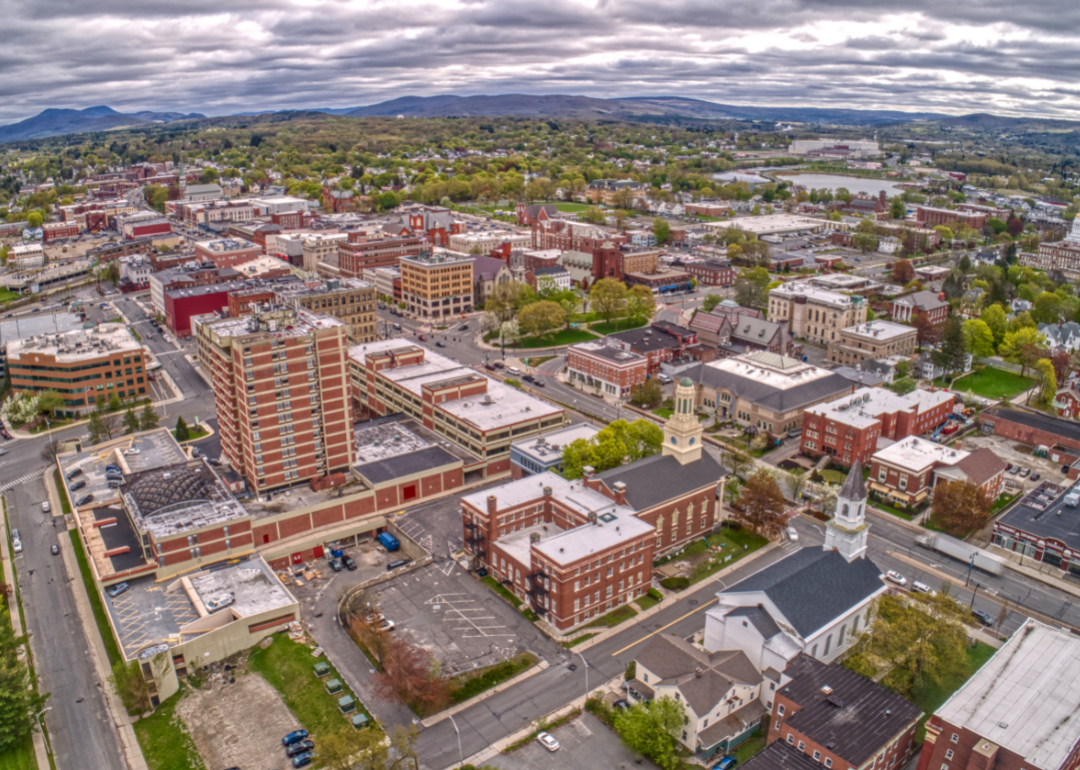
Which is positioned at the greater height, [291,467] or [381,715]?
[291,467]

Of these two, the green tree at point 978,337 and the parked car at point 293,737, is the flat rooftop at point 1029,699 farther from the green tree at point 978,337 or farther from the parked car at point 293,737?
the green tree at point 978,337

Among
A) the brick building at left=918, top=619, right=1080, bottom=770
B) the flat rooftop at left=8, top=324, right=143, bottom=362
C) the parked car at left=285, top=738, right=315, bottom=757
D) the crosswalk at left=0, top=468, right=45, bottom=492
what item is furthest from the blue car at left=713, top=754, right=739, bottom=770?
the flat rooftop at left=8, top=324, right=143, bottom=362

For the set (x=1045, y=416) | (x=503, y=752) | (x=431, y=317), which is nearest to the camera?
(x=503, y=752)

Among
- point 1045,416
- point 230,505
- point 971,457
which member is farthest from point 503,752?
point 1045,416

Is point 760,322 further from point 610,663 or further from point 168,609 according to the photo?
point 168,609

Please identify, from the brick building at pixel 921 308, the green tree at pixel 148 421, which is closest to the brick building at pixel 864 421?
the brick building at pixel 921 308

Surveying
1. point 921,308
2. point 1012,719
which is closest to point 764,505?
point 1012,719
